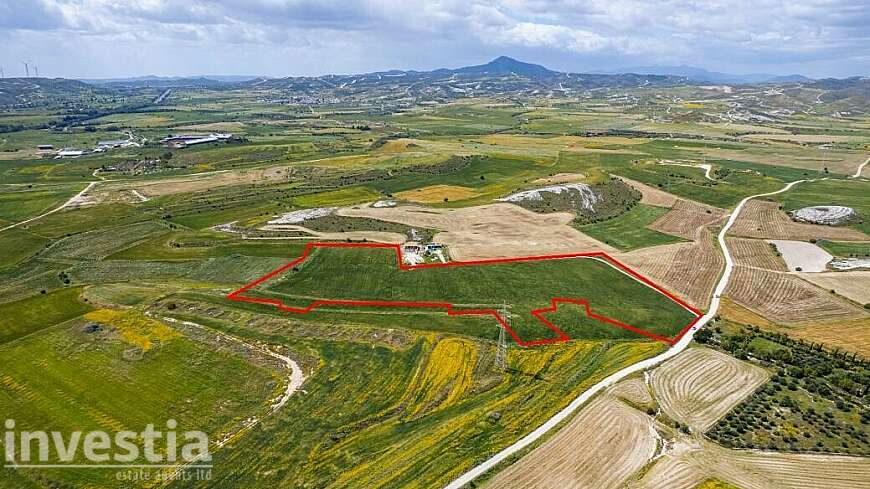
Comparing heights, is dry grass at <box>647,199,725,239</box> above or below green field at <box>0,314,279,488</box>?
above

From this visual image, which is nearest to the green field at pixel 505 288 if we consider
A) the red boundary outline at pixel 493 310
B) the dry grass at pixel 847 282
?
the red boundary outline at pixel 493 310

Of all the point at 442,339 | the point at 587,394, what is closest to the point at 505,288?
the point at 442,339

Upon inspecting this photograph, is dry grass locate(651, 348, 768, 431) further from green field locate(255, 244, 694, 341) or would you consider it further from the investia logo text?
the investia logo text

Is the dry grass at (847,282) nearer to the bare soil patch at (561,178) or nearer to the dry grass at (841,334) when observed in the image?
the dry grass at (841,334)

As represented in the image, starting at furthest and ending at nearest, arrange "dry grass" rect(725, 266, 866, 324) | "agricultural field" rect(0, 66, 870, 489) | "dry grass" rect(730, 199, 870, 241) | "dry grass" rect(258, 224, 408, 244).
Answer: "dry grass" rect(730, 199, 870, 241) → "dry grass" rect(258, 224, 408, 244) → "dry grass" rect(725, 266, 866, 324) → "agricultural field" rect(0, 66, 870, 489)

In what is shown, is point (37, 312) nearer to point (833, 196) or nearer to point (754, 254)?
point (754, 254)

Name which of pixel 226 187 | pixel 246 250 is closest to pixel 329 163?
pixel 226 187

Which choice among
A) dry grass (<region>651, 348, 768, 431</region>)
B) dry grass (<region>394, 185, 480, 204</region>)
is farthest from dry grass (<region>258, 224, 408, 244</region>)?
dry grass (<region>651, 348, 768, 431</region>)

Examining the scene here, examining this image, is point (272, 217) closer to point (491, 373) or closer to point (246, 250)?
point (246, 250)
